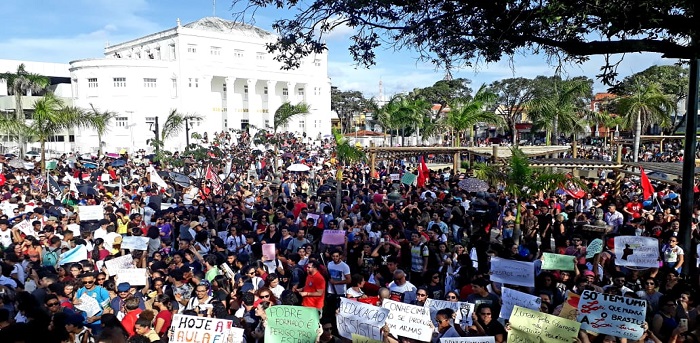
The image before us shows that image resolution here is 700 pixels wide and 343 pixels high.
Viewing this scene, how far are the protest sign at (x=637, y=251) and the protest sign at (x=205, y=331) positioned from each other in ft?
20.1

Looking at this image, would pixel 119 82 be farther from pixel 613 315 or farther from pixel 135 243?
pixel 613 315

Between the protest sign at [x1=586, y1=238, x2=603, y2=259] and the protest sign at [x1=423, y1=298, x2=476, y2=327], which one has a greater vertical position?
the protest sign at [x1=586, y1=238, x2=603, y2=259]

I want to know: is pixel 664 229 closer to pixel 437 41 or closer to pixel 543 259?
pixel 543 259

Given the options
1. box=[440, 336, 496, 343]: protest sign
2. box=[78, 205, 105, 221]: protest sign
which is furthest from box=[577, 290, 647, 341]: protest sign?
box=[78, 205, 105, 221]: protest sign

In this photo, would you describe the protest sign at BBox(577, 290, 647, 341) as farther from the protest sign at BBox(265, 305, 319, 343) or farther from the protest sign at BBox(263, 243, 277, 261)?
the protest sign at BBox(263, 243, 277, 261)

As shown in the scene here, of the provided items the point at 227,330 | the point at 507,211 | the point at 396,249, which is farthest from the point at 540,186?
the point at 227,330

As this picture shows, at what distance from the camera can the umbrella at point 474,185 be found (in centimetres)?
1609

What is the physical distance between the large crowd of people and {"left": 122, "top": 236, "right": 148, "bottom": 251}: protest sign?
0.25 meters

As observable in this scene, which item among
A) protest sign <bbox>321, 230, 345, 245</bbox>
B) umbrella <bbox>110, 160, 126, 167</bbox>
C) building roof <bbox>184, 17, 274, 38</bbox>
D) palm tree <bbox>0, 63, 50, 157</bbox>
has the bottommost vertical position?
protest sign <bbox>321, 230, 345, 245</bbox>

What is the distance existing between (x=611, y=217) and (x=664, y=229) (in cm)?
132

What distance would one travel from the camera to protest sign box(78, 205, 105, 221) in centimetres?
1344

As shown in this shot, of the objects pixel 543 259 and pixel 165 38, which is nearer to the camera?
pixel 543 259

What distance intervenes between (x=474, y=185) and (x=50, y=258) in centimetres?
1045

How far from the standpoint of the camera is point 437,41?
725 centimetres
